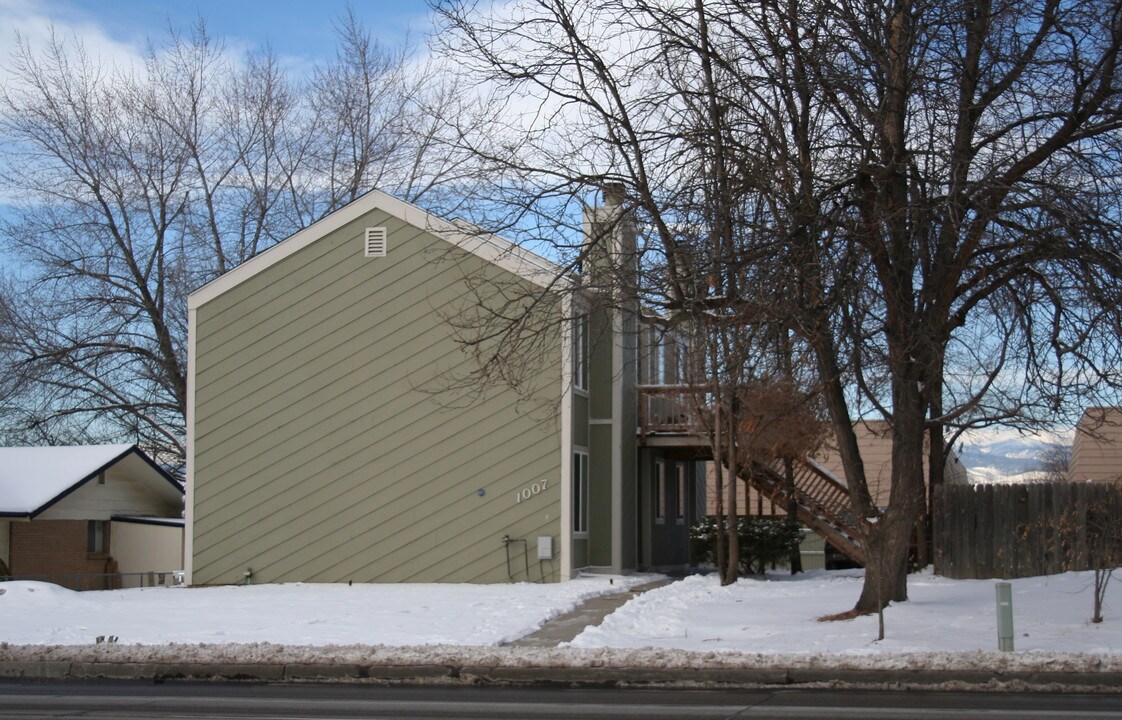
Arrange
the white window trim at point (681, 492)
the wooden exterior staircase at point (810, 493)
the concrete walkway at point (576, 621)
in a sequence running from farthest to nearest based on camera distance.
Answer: the white window trim at point (681, 492), the wooden exterior staircase at point (810, 493), the concrete walkway at point (576, 621)

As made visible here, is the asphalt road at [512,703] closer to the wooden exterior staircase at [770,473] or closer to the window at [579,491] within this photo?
the window at [579,491]

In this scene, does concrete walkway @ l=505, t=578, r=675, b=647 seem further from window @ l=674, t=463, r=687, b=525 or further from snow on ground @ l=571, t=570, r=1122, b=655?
window @ l=674, t=463, r=687, b=525

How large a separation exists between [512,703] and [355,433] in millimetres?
13854

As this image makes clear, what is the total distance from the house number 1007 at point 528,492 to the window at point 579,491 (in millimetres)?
649

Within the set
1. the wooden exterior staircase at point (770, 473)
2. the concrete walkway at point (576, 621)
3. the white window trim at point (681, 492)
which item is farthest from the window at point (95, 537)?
the concrete walkway at point (576, 621)

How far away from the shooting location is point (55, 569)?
29.7m

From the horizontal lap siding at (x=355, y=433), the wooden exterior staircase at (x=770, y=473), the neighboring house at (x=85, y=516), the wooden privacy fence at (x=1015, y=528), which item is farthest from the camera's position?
the neighboring house at (x=85, y=516)

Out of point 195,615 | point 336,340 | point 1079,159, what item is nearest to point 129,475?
point 336,340

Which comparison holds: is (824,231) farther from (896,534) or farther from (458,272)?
(458,272)

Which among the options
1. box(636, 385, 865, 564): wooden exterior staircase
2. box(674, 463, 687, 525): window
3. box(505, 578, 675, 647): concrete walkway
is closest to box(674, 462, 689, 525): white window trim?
box(674, 463, 687, 525): window

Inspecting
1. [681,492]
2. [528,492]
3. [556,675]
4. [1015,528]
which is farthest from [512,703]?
[681,492]

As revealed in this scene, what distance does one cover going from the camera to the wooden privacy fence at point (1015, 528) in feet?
64.8

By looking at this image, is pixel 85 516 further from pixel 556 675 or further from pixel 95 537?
pixel 556 675

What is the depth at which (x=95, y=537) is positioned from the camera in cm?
3109
